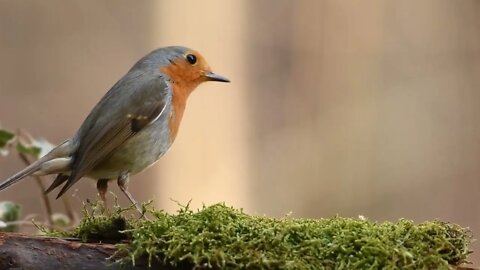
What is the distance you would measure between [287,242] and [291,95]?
4.90 metres

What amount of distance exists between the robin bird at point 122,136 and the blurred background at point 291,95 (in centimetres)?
307

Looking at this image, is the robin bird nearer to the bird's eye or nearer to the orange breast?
the orange breast

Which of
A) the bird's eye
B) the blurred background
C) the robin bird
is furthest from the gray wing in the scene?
the blurred background

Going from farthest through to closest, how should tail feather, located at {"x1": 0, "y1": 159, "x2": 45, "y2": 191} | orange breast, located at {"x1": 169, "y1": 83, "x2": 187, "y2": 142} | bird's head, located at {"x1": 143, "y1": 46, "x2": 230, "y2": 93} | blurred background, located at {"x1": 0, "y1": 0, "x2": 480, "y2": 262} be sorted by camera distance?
blurred background, located at {"x1": 0, "y1": 0, "x2": 480, "y2": 262}, bird's head, located at {"x1": 143, "y1": 46, "x2": 230, "y2": 93}, orange breast, located at {"x1": 169, "y1": 83, "x2": 187, "y2": 142}, tail feather, located at {"x1": 0, "y1": 159, "x2": 45, "y2": 191}

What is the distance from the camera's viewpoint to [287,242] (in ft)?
6.93

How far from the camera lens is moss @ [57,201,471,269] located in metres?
2.05

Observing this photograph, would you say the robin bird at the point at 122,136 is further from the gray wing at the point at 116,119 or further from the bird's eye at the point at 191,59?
the bird's eye at the point at 191,59

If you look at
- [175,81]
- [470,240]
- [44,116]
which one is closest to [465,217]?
[44,116]

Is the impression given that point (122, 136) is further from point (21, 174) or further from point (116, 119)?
point (21, 174)

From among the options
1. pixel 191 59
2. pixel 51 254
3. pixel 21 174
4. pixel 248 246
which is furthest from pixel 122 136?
pixel 248 246

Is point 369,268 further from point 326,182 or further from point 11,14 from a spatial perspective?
point 11,14

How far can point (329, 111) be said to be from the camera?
7.08 m

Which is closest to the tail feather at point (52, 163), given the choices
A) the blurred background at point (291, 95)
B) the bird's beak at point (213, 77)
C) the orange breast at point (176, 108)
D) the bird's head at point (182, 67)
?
the orange breast at point (176, 108)

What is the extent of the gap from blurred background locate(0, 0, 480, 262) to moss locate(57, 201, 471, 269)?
413cm
